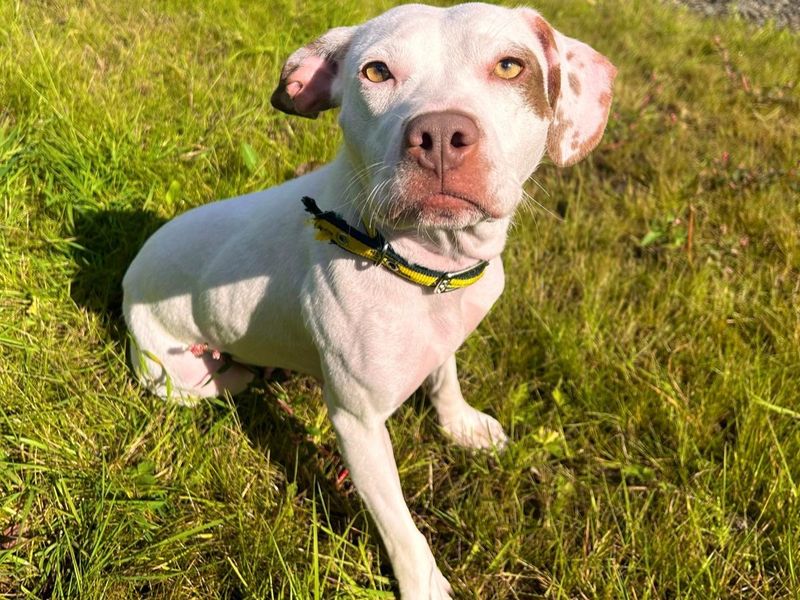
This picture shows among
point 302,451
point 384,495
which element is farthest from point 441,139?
point 302,451

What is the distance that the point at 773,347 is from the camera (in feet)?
9.96

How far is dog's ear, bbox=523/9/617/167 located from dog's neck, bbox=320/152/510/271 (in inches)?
13.5

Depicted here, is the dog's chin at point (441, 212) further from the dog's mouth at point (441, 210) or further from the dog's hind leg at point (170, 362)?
the dog's hind leg at point (170, 362)

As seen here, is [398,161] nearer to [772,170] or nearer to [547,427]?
[547,427]

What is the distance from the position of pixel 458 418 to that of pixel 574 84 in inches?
58.8

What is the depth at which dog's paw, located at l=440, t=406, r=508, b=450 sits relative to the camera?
9.15 ft

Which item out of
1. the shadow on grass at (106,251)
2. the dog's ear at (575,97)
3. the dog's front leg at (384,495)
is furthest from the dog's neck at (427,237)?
the shadow on grass at (106,251)

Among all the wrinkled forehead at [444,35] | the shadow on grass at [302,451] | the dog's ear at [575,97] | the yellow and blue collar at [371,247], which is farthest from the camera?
the shadow on grass at [302,451]

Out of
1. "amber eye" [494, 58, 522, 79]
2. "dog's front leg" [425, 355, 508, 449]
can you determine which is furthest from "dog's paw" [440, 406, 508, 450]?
"amber eye" [494, 58, 522, 79]

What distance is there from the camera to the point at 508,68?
6.05 ft

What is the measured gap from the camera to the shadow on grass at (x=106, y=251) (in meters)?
3.14

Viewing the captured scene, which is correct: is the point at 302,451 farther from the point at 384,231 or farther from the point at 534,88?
the point at 534,88

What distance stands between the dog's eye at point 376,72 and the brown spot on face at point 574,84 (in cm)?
67

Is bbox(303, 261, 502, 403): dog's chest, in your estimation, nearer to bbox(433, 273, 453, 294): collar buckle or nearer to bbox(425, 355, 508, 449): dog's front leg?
bbox(433, 273, 453, 294): collar buckle
